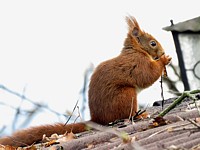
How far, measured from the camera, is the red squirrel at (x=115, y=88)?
4633mm

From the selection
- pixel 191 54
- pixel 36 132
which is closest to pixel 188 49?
pixel 191 54

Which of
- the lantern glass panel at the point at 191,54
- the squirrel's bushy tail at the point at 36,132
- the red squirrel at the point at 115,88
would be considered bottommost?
the squirrel's bushy tail at the point at 36,132

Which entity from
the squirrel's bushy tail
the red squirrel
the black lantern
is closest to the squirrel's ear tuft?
the red squirrel

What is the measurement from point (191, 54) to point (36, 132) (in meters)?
3.54

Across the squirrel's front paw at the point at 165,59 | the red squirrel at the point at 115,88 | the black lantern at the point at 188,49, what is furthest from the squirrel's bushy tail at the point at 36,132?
the black lantern at the point at 188,49

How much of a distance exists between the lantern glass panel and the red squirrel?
2049 mm

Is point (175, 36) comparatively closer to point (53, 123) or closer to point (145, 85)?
point (145, 85)

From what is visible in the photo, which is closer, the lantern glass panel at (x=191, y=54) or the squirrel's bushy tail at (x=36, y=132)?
the squirrel's bushy tail at (x=36, y=132)

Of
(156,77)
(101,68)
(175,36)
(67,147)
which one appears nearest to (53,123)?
(101,68)

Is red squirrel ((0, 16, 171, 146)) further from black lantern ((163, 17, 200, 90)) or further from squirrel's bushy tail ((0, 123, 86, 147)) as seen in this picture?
black lantern ((163, 17, 200, 90))

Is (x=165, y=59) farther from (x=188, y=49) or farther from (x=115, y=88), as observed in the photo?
(x=188, y=49)

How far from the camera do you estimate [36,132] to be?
460 cm

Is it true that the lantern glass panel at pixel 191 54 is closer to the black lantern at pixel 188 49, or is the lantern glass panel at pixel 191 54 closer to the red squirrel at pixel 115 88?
the black lantern at pixel 188 49

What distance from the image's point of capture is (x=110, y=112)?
4992mm
